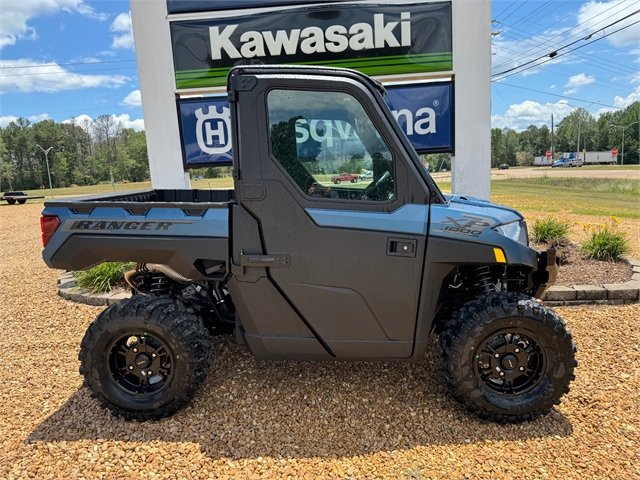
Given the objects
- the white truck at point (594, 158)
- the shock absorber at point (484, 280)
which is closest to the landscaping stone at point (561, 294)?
the shock absorber at point (484, 280)

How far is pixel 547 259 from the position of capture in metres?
2.86

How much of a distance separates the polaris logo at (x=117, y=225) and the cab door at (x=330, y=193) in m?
0.53

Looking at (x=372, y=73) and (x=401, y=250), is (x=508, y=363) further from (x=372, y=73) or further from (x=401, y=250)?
(x=372, y=73)

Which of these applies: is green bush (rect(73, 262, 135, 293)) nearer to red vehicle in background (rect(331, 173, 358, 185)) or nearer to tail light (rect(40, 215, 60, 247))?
tail light (rect(40, 215, 60, 247))

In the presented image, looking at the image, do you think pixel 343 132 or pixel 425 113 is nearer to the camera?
pixel 343 132

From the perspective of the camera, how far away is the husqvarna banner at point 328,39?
534 centimetres

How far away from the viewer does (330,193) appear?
262 centimetres

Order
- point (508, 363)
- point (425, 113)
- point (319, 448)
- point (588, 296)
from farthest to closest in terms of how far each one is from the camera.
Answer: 1. point (425, 113)
2. point (588, 296)
3. point (508, 363)
4. point (319, 448)

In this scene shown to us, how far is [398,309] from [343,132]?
3.88 feet

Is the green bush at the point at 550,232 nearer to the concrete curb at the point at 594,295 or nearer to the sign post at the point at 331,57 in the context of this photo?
the sign post at the point at 331,57

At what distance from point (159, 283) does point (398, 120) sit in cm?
387

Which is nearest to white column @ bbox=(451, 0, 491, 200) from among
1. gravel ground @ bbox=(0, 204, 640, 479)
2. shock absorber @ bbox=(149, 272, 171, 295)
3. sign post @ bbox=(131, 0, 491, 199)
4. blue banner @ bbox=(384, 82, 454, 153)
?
sign post @ bbox=(131, 0, 491, 199)

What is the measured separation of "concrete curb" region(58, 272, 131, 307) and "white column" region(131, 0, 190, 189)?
1.66 m

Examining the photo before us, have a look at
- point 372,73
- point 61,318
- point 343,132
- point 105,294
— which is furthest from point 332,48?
point 61,318
